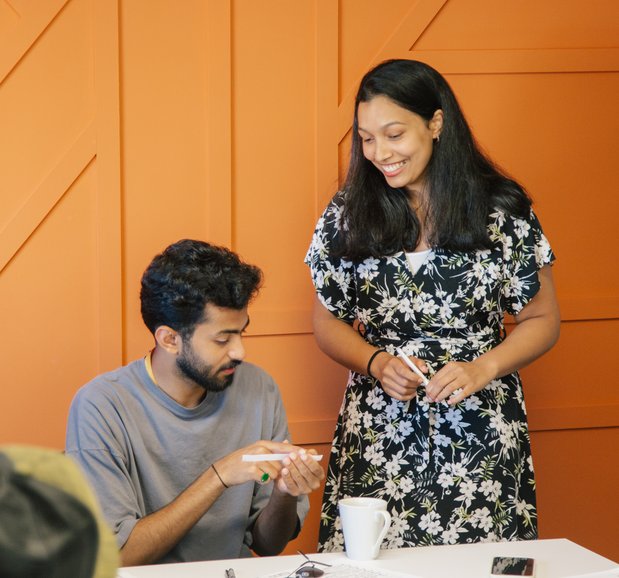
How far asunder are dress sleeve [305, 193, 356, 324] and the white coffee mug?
0.76 meters

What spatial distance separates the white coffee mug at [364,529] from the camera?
4.91 feet

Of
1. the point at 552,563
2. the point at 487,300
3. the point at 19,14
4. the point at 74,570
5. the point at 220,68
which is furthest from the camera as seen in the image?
the point at 220,68

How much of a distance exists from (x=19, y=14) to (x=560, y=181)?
5.61 feet

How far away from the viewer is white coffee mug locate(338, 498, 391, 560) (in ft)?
4.91

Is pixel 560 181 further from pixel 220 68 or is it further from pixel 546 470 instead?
pixel 220 68

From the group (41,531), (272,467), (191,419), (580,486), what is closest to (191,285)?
(191,419)

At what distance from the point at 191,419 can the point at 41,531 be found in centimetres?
150

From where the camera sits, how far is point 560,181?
2.92 meters

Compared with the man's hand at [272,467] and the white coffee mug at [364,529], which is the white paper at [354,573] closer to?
the white coffee mug at [364,529]

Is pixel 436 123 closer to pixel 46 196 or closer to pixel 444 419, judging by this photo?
pixel 444 419

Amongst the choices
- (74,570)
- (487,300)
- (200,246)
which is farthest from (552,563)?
(74,570)

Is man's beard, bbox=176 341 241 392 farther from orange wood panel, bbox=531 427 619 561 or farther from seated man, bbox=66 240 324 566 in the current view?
orange wood panel, bbox=531 427 619 561

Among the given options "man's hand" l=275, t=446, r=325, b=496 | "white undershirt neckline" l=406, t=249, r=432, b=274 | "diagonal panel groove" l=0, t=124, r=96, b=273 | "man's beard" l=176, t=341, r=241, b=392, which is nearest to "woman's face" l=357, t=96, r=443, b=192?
"white undershirt neckline" l=406, t=249, r=432, b=274

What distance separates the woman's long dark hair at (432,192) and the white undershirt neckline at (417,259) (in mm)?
25
